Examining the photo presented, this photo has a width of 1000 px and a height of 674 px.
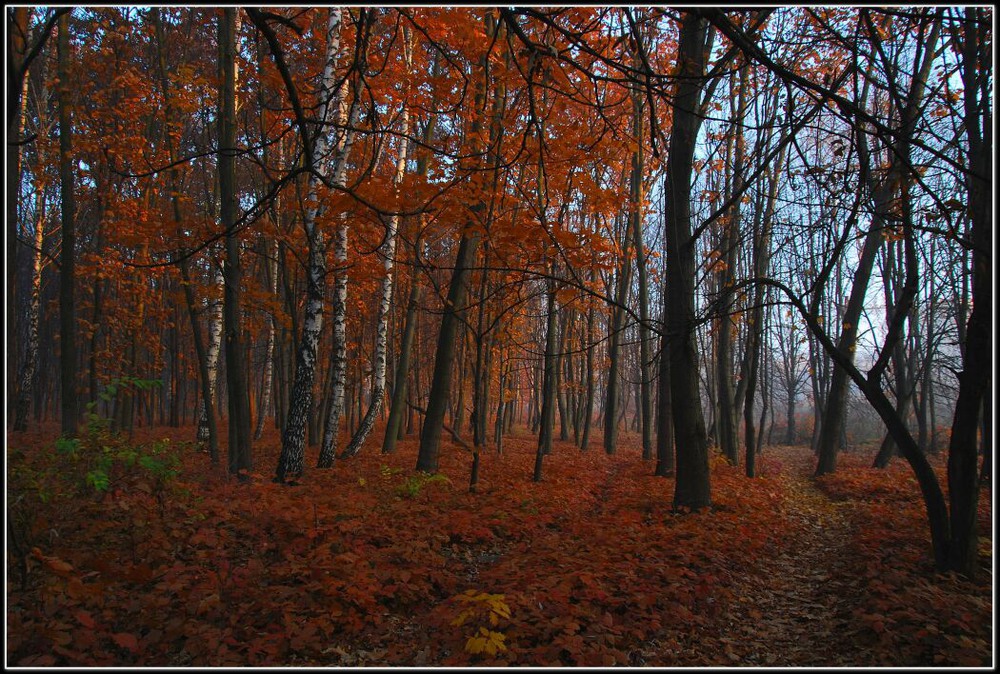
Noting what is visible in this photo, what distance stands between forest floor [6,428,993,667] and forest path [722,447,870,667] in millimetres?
24

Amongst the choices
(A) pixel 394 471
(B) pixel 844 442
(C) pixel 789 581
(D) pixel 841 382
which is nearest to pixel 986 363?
(C) pixel 789 581

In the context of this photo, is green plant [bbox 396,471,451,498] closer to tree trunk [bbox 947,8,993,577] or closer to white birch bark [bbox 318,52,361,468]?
white birch bark [bbox 318,52,361,468]

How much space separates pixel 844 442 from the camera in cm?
2512

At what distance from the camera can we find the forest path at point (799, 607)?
387 cm

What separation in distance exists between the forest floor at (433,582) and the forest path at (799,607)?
24 millimetres

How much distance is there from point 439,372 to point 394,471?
85.0 inches

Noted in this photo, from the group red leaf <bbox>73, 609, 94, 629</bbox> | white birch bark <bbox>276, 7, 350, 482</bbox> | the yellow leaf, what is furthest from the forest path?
white birch bark <bbox>276, 7, 350, 482</bbox>

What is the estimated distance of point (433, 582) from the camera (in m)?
5.04

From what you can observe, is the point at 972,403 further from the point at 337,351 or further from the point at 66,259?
the point at 66,259

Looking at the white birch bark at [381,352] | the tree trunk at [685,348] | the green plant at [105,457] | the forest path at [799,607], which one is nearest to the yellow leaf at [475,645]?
the forest path at [799,607]

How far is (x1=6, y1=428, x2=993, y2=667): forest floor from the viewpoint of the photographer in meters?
3.62

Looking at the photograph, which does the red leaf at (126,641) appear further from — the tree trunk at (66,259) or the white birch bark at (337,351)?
the tree trunk at (66,259)

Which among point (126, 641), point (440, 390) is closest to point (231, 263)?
point (440, 390)

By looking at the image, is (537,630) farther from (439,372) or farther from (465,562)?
(439,372)
